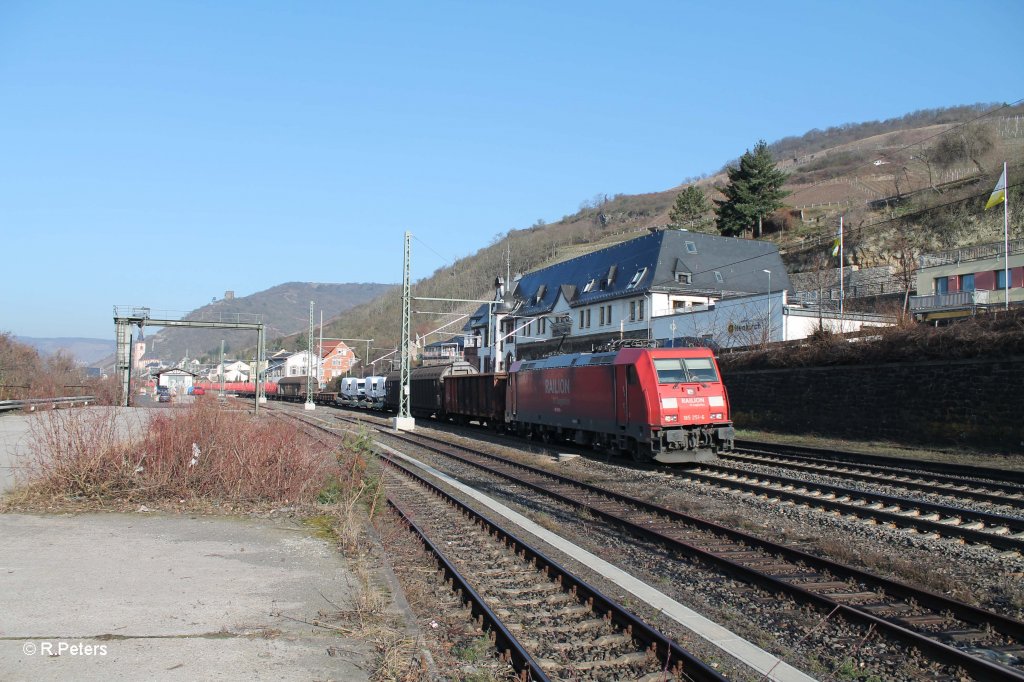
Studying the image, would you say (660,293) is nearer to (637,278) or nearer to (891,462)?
(637,278)

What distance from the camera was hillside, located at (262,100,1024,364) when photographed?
55.3m

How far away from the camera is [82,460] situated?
10.7 metres

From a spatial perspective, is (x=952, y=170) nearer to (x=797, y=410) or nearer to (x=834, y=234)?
(x=834, y=234)

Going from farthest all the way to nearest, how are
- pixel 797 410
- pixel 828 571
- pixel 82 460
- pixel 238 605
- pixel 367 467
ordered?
1. pixel 797 410
2. pixel 367 467
3. pixel 82 460
4. pixel 828 571
5. pixel 238 605

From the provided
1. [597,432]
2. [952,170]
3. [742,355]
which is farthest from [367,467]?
[952,170]

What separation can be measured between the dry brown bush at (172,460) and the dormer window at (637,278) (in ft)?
135

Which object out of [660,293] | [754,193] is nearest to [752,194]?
[754,193]

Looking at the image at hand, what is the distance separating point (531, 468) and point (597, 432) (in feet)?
10.1

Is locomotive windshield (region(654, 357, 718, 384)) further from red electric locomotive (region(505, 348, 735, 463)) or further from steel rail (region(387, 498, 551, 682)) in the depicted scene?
steel rail (region(387, 498, 551, 682))

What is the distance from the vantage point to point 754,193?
73.9 m

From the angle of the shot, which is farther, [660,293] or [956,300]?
[660,293]

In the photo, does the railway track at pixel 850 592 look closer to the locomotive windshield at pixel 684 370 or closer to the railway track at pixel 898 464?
the locomotive windshield at pixel 684 370

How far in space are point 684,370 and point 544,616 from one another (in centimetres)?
1174

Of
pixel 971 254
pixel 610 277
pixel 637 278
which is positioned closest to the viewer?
pixel 971 254
